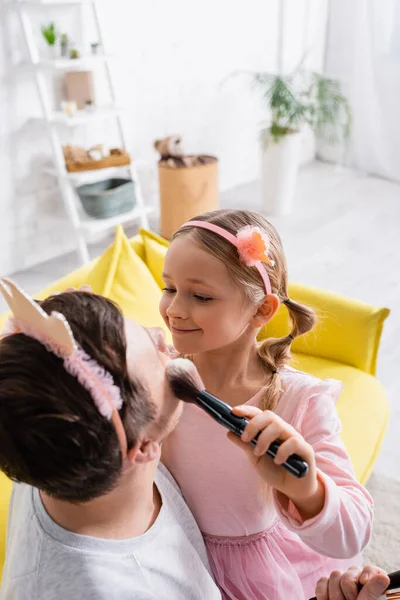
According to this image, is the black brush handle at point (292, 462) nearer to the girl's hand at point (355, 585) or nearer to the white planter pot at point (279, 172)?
the girl's hand at point (355, 585)

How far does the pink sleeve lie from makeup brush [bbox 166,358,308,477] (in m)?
0.14

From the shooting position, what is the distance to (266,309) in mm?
1028

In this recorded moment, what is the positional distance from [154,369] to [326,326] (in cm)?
104

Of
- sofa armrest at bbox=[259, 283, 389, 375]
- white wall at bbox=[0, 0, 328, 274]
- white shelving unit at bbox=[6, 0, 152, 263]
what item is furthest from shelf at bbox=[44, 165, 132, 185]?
sofa armrest at bbox=[259, 283, 389, 375]

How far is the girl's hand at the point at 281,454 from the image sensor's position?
2.20 feet

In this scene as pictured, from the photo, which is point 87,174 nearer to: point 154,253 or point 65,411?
point 154,253

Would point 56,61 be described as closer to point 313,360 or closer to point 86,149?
point 86,149

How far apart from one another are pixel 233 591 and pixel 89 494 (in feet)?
1.64

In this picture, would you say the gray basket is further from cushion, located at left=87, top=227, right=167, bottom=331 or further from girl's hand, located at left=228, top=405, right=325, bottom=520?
girl's hand, located at left=228, top=405, right=325, bottom=520

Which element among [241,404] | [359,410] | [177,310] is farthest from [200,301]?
[359,410]

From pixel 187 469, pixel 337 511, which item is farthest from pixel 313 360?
pixel 337 511

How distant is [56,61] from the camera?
269 cm

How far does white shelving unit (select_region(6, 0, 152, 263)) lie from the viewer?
2691 mm

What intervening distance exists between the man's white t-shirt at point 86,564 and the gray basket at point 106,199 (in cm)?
232
